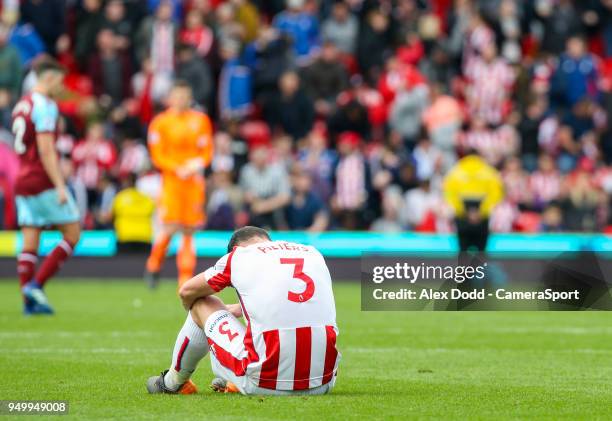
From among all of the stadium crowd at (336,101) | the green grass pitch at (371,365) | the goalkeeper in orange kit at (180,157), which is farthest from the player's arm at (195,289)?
the stadium crowd at (336,101)

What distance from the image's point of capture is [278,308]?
25.9 ft

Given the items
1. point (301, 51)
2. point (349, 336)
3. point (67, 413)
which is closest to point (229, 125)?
point (301, 51)

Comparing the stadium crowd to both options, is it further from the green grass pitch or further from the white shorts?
the white shorts

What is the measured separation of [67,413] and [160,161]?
9.76 meters

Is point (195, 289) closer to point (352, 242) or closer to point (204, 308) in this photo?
point (204, 308)

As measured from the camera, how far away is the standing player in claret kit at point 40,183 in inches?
545

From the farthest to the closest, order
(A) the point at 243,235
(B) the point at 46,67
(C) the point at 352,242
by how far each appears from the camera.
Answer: (C) the point at 352,242, (B) the point at 46,67, (A) the point at 243,235

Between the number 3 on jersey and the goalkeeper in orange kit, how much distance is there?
907cm

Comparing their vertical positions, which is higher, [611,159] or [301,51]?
[301,51]

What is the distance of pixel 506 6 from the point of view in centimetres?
2583

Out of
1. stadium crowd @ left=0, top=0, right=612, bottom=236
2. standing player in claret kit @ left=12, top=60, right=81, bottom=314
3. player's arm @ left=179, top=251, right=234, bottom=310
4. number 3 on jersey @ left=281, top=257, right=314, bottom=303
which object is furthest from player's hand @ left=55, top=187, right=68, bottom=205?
stadium crowd @ left=0, top=0, right=612, bottom=236

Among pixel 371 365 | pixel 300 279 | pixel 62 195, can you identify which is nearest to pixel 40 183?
pixel 62 195

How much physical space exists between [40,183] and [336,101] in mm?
11163

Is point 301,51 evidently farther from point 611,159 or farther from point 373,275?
point 373,275
